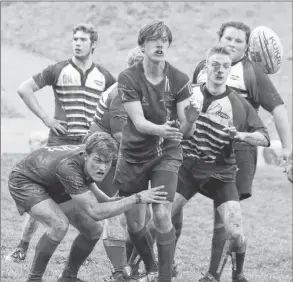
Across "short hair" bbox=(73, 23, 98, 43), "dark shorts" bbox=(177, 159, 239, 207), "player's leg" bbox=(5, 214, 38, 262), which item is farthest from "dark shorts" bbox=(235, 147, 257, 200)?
"player's leg" bbox=(5, 214, 38, 262)

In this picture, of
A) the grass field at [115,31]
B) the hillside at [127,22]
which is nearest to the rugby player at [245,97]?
the grass field at [115,31]

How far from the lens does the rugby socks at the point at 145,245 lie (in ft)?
21.6

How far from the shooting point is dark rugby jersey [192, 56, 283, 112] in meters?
7.04

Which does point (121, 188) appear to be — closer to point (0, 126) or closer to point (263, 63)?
point (263, 63)

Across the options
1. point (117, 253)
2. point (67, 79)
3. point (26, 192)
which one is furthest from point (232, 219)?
point (67, 79)

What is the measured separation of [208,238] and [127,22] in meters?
13.8

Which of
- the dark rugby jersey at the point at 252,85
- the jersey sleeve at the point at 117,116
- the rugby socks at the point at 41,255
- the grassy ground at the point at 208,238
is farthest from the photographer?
the grassy ground at the point at 208,238

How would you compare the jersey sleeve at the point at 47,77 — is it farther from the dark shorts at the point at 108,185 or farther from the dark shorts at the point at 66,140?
the dark shorts at the point at 108,185

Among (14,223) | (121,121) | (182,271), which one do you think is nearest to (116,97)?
(121,121)

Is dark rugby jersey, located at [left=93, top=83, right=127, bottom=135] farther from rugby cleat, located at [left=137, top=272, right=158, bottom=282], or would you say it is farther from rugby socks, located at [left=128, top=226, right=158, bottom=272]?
rugby cleat, located at [left=137, top=272, right=158, bottom=282]

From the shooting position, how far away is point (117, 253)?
6.74 metres

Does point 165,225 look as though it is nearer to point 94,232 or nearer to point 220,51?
point 94,232

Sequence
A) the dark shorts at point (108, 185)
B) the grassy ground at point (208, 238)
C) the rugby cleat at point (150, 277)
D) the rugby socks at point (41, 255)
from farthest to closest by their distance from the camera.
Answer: the grassy ground at point (208, 238), the dark shorts at point (108, 185), the rugby cleat at point (150, 277), the rugby socks at point (41, 255)

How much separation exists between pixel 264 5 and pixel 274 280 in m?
16.7
